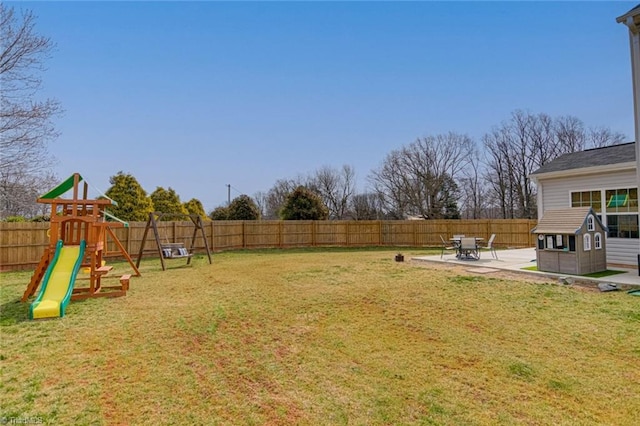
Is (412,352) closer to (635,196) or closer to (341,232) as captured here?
(635,196)

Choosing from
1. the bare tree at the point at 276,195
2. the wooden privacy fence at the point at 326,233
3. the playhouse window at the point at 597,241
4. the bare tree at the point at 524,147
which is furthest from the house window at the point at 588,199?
the bare tree at the point at 276,195

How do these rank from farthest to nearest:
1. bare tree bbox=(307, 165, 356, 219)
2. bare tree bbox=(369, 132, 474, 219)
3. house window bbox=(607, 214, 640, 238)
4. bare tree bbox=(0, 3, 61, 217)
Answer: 1. bare tree bbox=(307, 165, 356, 219)
2. bare tree bbox=(369, 132, 474, 219)
3. bare tree bbox=(0, 3, 61, 217)
4. house window bbox=(607, 214, 640, 238)

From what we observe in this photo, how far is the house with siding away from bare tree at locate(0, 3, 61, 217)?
15697 millimetres

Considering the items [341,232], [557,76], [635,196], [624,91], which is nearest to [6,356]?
[635,196]

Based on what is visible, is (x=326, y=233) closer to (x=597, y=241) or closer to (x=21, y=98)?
(x=597, y=241)

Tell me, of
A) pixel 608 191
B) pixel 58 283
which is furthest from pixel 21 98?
pixel 608 191

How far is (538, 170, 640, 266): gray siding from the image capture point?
794 cm

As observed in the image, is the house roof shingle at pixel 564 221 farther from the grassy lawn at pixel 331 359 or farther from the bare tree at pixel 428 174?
the bare tree at pixel 428 174

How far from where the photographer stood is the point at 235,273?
9.02 meters

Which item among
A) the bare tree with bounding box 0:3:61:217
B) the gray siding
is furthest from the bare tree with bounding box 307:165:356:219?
the bare tree with bounding box 0:3:61:217

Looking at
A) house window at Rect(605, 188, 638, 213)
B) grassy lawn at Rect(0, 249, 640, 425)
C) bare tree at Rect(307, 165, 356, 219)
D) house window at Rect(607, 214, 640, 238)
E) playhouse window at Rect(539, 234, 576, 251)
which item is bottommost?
grassy lawn at Rect(0, 249, 640, 425)

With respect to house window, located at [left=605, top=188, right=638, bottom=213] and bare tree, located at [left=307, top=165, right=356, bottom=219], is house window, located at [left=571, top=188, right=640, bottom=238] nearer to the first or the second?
house window, located at [left=605, top=188, right=638, bottom=213]

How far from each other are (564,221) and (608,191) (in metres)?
2.03

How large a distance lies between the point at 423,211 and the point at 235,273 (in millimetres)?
21702
